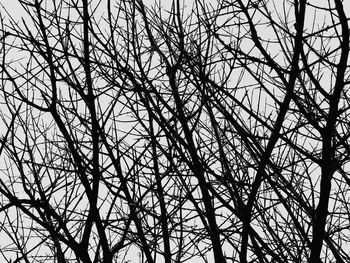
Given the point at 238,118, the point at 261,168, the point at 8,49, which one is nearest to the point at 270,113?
the point at 238,118

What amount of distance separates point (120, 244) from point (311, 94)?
1678mm

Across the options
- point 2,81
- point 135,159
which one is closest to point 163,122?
point 135,159

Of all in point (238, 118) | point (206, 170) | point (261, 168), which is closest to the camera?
point (261, 168)

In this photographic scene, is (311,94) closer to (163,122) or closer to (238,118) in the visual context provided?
(238,118)

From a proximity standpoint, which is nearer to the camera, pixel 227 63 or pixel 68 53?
pixel 68 53

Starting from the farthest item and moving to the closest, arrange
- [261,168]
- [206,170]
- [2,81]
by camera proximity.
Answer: [2,81] → [206,170] → [261,168]

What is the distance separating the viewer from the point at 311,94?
3.80 meters

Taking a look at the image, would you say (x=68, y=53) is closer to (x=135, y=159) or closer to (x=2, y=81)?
(x=2, y=81)

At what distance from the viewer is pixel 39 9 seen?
3414 mm

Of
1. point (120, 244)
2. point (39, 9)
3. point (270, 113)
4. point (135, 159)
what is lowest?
point (120, 244)

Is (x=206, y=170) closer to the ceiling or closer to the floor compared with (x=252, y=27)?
closer to the floor

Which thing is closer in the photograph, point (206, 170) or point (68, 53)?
point (206, 170)

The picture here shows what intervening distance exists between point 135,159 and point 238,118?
71 centimetres

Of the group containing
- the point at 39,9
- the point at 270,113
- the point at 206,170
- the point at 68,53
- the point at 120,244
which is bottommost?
the point at 120,244
